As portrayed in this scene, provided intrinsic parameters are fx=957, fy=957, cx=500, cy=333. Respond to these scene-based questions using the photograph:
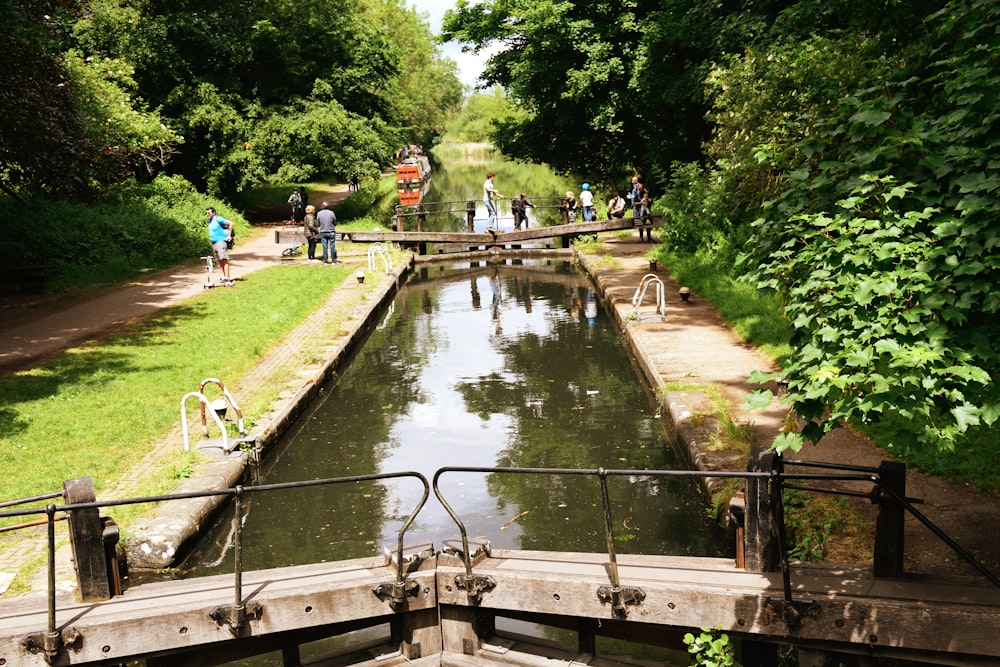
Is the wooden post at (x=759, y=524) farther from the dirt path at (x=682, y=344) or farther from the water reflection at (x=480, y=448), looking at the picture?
the water reflection at (x=480, y=448)

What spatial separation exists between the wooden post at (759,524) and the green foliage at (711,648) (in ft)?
1.74

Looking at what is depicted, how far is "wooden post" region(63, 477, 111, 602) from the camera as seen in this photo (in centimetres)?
585

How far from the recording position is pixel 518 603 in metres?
6.04

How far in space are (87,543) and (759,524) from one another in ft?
13.7

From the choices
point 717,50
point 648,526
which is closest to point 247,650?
point 648,526

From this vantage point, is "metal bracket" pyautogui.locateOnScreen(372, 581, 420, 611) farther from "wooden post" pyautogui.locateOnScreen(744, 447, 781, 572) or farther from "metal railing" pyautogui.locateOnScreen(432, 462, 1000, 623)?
"wooden post" pyautogui.locateOnScreen(744, 447, 781, 572)

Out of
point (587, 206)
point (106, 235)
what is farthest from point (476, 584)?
point (587, 206)

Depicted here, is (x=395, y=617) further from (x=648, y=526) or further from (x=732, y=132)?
(x=732, y=132)

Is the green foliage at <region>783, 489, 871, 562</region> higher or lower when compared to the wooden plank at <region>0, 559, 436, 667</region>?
lower

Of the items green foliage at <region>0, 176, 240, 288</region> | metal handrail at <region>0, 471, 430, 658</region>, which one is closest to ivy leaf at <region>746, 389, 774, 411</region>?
metal handrail at <region>0, 471, 430, 658</region>

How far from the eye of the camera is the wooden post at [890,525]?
5453 millimetres

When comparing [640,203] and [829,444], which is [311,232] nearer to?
[640,203]

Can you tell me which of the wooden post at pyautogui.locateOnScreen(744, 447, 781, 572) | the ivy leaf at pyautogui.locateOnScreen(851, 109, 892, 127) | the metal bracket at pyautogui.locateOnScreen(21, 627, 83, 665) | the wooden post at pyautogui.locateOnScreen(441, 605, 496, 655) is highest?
the ivy leaf at pyautogui.locateOnScreen(851, 109, 892, 127)

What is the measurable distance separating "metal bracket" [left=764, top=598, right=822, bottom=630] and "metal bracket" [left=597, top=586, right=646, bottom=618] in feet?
2.56
